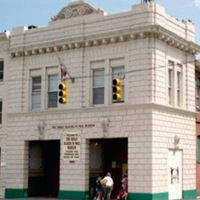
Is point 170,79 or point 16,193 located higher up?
point 170,79

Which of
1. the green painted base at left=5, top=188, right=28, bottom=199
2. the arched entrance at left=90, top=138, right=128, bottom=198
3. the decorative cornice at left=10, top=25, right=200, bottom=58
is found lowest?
the green painted base at left=5, top=188, right=28, bottom=199

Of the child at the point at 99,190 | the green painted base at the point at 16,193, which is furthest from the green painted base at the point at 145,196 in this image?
the green painted base at the point at 16,193

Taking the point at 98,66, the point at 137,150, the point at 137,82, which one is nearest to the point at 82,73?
the point at 98,66

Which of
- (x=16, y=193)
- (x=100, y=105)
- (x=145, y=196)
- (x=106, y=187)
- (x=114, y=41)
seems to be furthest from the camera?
(x=16, y=193)

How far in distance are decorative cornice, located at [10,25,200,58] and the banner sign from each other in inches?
225

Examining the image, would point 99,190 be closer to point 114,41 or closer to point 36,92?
point 36,92

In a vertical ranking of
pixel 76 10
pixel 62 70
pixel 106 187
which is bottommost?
pixel 106 187

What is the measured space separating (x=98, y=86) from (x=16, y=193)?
30.4 feet

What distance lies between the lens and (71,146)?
116 feet

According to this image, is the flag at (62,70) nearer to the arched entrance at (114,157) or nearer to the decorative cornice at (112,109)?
the decorative cornice at (112,109)

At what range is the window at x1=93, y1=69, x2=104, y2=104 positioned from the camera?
115 ft

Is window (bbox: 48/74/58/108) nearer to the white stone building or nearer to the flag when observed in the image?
the white stone building

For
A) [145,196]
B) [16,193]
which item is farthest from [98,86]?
[16,193]

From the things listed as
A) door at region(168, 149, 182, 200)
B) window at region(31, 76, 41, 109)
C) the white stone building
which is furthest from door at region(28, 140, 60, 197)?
door at region(168, 149, 182, 200)
